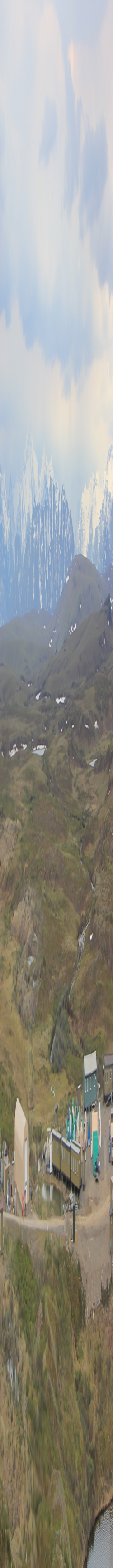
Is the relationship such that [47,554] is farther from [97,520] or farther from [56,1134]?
[56,1134]

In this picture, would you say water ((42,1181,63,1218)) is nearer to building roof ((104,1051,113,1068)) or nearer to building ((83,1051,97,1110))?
building ((83,1051,97,1110))

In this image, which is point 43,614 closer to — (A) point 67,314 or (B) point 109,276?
(A) point 67,314

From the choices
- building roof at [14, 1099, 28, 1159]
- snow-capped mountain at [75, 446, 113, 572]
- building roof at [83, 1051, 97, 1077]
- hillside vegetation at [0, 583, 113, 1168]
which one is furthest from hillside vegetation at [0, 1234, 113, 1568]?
snow-capped mountain at [75, 446, 113, 572]

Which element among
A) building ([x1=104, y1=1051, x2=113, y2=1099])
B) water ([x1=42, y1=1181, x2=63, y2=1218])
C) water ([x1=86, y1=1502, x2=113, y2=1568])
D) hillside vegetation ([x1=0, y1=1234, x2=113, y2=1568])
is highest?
building ([x1=104, y1=1051, x2=113, y2=1099])

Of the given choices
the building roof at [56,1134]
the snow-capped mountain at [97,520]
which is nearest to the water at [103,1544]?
the building roof at [56,1134]

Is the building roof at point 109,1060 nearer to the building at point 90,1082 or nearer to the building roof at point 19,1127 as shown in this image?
the building at point 90,1082

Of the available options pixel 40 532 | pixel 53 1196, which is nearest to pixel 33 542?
pixel 40 532

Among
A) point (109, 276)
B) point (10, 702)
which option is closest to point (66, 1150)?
point (10, 702)
